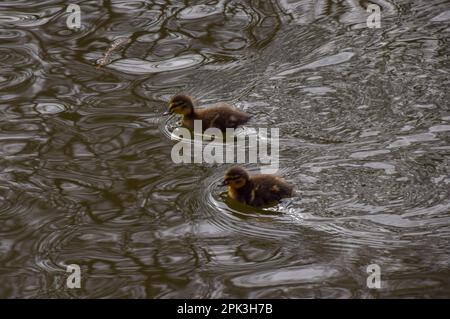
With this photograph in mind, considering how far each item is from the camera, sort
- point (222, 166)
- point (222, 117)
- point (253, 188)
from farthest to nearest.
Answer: point (222, 117)
point (222, 166)
point (253, 188)

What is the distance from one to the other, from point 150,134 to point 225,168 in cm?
63

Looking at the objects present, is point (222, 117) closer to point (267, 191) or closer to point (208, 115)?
point (208, 115)

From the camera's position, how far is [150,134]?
5.37 meters

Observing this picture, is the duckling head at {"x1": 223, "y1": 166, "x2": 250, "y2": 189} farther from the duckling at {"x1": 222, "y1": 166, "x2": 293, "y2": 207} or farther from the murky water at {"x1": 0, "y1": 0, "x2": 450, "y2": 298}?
the murky water at {"x1": 0, "y1": 0, "x2": 450, "y2": 298}

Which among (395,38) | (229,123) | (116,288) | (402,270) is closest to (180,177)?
(229,123)

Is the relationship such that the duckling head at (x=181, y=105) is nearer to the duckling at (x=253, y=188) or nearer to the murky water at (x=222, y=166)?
the murky water at (x=222, y=166)

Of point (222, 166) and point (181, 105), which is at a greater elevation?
point (181, 105)

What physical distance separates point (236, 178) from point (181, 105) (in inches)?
39.4

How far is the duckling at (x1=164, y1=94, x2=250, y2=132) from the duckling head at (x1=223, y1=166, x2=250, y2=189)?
31.4 inches

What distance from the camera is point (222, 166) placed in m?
5.01

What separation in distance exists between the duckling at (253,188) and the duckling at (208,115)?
0.79 metres

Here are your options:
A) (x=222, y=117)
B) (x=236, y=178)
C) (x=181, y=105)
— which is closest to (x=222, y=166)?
(x=236, y=178)

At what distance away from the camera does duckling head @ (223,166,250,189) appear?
15.1ft

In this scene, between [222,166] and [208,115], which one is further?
[208,115]
